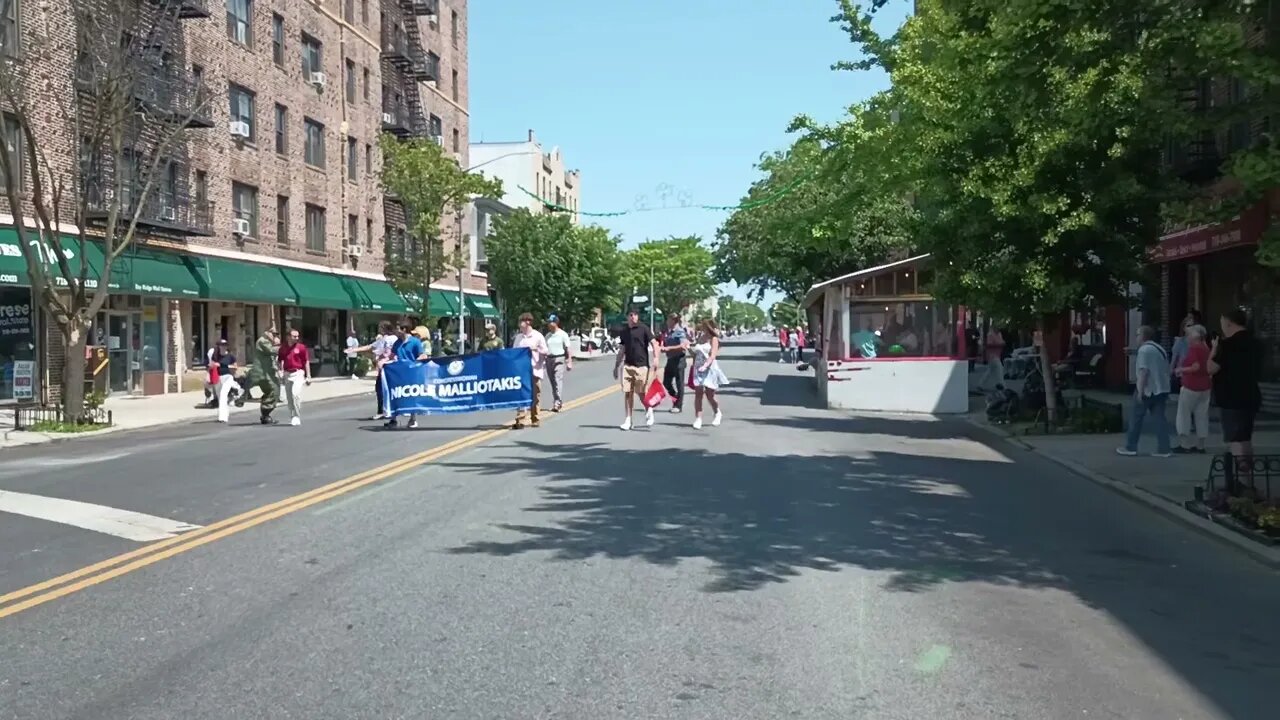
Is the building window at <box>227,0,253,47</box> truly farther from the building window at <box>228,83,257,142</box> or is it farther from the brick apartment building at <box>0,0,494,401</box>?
the building window at <box>228,83,257,142</box>

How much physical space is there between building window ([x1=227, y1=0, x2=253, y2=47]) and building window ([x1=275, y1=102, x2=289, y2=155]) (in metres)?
2.54

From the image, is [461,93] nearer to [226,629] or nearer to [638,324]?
[638,324]

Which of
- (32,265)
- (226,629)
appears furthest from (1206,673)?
(32,265)

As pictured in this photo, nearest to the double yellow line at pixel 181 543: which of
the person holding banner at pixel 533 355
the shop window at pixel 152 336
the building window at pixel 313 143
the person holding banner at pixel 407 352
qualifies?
the person holding banner at pixel 533 355

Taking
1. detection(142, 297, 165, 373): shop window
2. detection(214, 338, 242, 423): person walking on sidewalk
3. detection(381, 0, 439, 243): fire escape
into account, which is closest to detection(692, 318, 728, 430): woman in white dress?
detection(214, 338, 242, 423): person walking on sidewalk

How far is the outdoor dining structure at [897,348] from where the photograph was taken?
22859 mm

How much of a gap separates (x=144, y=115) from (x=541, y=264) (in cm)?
3384

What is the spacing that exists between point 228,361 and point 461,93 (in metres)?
36.3

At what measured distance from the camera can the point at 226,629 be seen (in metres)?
6.32

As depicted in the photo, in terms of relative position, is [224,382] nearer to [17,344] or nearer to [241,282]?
[17,344]

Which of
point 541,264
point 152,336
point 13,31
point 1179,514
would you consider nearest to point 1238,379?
point 1179,514

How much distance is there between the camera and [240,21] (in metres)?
35.2

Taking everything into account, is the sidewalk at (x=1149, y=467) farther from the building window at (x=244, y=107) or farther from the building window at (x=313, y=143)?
the building window at (x=313, y=143)

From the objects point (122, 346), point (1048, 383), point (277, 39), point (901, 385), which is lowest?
point (901, 385)
